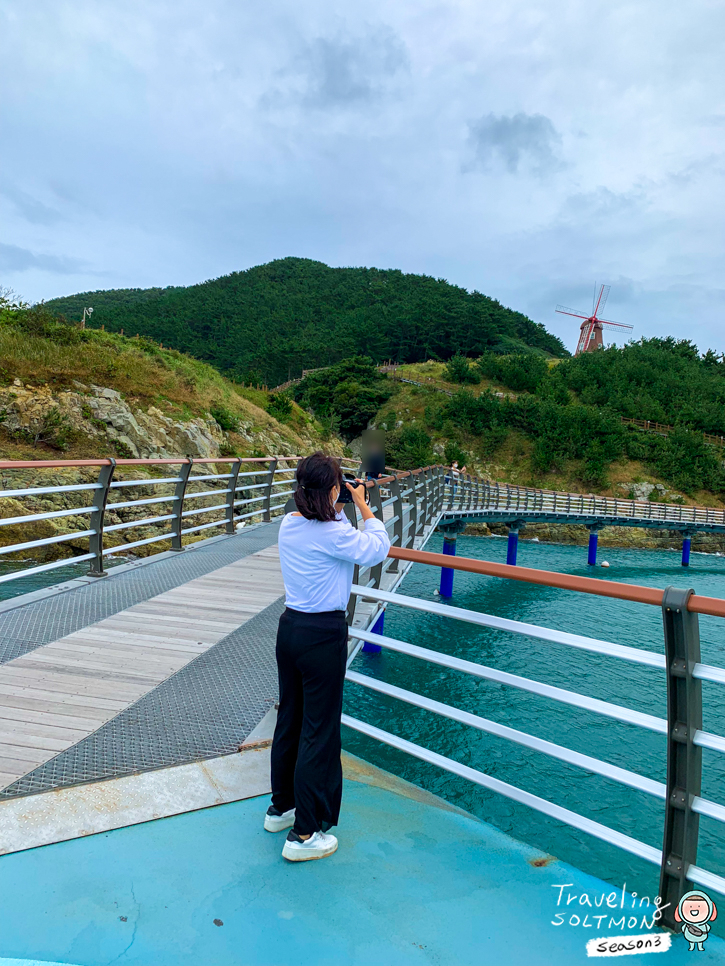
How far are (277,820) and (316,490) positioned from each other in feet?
4.57

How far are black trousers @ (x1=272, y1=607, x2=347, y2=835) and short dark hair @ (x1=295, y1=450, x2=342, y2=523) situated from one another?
0.40 metres

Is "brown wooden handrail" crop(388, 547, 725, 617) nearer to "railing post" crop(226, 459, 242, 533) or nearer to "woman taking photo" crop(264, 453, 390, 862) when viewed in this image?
"woman taking photo" crop(264, 453, 390, 862)

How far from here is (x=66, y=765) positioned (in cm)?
305

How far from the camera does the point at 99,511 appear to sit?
6.21 meters

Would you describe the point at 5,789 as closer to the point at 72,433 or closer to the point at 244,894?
the point at 244,894

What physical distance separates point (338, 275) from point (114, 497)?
90.1 m

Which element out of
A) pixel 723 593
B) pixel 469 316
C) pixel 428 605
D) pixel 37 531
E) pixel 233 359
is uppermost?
pixel 469 316

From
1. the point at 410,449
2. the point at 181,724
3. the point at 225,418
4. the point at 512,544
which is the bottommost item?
the point at 512,544

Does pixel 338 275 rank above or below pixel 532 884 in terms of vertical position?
above

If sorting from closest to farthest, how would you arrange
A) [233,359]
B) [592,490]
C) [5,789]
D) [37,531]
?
[5,789] → [37,531] → [592,490] → [233,359]

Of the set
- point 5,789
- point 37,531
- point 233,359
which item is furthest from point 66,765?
point 233,359

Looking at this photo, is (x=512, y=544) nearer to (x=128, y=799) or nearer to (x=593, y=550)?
(x=593, y=550)

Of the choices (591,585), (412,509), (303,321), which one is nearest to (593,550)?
(412,509)

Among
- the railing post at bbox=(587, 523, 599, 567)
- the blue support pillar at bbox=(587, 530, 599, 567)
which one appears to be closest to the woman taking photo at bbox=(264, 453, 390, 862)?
the railing post at bbox=(587, 523, 599, 567)
